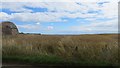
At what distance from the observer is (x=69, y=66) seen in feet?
35.3

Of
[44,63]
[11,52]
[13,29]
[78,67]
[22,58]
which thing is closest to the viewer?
[78,67]

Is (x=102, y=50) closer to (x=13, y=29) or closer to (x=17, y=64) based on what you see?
(x=17, y=64)

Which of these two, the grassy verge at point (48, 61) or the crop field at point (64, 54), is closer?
the grassy verge at point (48, 61)

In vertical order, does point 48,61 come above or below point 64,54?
below

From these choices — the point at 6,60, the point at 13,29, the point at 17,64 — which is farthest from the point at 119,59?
the point at 13,29

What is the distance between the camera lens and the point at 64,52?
12.6 metres

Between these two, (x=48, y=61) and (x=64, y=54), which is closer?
(x=48, y=61)

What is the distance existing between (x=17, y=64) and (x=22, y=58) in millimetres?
864

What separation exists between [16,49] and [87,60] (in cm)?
459

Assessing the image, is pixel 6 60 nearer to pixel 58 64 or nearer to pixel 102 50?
pixel 58 64

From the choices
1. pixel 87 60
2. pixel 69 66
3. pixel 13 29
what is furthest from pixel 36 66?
pixel 13 29

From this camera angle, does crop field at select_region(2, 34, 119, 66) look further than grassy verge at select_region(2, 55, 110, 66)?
Yes

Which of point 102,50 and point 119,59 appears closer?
point 119,59

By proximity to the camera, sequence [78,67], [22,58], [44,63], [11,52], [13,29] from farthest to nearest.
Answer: [13,29]
[11,52]
[22,58]
[44,63]
[78,67]
